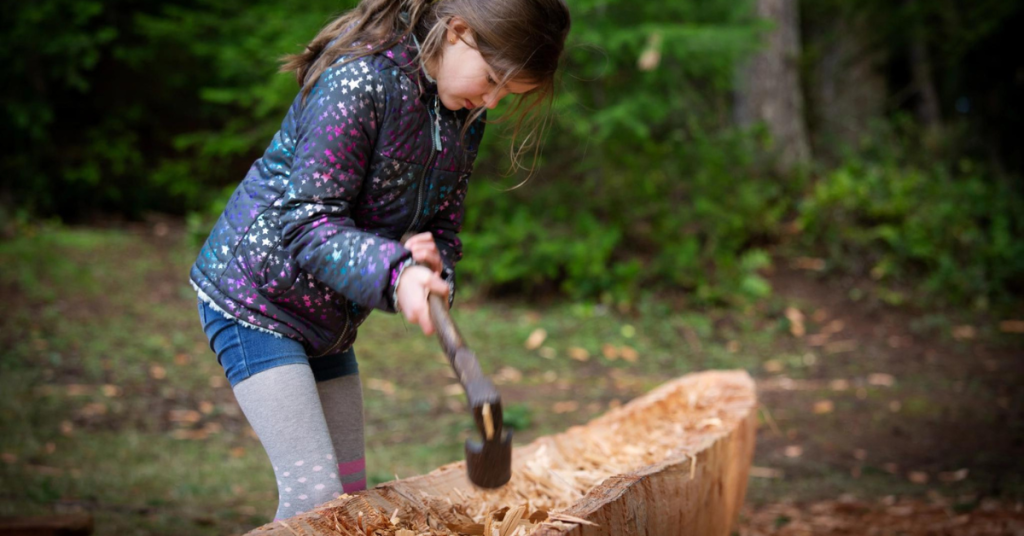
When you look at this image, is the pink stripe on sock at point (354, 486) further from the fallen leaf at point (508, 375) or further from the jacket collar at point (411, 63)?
the fallen leaf at point (508, 375)

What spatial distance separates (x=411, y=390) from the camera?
593 centimetres

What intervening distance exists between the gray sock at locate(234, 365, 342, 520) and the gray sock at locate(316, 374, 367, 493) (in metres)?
0.27

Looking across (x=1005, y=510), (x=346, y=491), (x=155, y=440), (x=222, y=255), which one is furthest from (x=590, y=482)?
(x=155, y=440)

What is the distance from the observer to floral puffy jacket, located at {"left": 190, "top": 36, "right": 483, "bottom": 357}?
1733mm

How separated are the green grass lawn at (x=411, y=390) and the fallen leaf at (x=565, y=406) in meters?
0.02

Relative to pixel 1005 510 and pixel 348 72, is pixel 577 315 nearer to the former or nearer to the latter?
pixel 1005 510

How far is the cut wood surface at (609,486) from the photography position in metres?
1.98

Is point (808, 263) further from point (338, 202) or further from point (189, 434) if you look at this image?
point (338, 202)

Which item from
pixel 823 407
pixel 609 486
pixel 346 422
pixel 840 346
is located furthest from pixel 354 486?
pixel 840 346

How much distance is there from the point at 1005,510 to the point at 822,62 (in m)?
9.34

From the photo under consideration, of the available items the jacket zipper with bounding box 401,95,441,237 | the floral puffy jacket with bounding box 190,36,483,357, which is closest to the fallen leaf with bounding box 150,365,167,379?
the floral puffy jacket with bounding box 190,36,483,357

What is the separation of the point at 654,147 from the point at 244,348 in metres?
6.75

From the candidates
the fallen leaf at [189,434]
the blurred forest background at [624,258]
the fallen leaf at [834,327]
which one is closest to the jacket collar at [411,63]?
the blurred forest background at [624,258]

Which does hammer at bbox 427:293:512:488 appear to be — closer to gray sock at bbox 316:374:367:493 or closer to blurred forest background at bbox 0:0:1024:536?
gray sock at bbox 316:374:367:493
